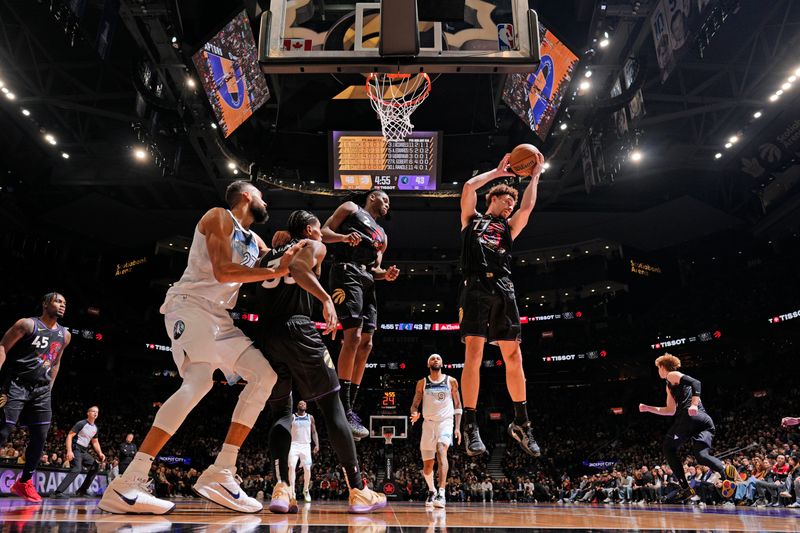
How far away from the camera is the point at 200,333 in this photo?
12.6ft

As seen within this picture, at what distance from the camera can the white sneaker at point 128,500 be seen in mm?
3469

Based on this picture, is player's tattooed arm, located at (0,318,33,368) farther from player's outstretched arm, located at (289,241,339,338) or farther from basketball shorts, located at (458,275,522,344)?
basketball shorts, located at (458,275,522,344)

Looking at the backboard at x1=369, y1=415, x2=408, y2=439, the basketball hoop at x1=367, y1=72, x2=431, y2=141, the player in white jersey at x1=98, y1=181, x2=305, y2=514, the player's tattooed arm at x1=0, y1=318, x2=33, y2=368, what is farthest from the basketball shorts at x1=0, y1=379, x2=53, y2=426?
the backboard at x1=369, y1=415, x2=408, y2=439

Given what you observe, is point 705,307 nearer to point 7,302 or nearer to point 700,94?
point 700,94

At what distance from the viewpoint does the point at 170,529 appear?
8.16ft

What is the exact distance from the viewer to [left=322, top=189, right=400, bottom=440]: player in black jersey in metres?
5.72

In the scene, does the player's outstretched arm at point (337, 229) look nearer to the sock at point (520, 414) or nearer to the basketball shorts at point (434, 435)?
the sock at point (520, 414)

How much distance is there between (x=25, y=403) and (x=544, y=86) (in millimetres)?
10360

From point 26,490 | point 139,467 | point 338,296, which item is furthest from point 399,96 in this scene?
point 139,467

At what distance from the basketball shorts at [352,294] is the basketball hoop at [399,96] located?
4526 millimetres

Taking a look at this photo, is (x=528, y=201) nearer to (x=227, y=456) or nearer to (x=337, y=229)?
(x=337, y=229)

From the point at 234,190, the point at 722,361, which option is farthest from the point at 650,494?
the point at 234,190

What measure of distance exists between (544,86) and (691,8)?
2.87 meters

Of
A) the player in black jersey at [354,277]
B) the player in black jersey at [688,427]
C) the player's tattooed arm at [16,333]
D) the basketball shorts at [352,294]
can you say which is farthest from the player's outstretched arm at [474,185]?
the player's tattooed arm at [16,333]
